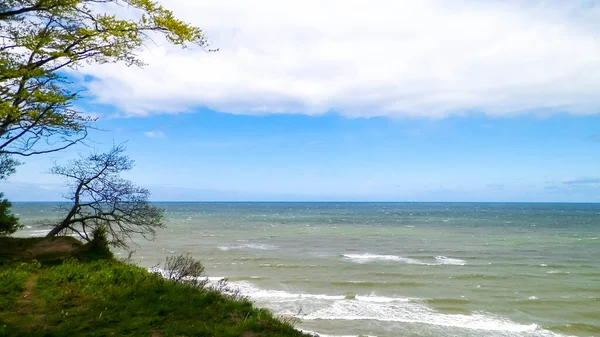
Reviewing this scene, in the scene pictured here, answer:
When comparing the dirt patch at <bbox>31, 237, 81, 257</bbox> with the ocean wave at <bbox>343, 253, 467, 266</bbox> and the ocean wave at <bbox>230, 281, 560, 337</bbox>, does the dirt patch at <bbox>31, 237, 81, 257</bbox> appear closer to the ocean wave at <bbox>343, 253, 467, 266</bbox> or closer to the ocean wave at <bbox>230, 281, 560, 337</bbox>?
the ocean wave at <bbox>230, 281, 560, 337</bbox>

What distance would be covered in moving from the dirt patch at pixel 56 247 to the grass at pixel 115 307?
154cm

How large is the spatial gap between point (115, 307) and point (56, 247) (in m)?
6.69

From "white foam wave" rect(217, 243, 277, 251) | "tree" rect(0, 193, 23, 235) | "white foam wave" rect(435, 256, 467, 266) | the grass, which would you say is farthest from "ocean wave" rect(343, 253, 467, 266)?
the grass

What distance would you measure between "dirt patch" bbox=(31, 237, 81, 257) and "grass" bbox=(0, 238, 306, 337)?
1.54 meters

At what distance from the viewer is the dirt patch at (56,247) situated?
13641 mm

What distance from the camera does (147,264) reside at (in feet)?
101

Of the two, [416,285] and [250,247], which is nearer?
[416,285]

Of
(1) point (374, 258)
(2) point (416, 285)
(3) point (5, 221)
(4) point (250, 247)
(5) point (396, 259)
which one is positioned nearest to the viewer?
(3) point (5, 221)

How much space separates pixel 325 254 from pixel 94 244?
84.2 ft

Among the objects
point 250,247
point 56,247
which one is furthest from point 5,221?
point 250,247

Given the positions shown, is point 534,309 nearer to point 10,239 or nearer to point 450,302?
point 450,302

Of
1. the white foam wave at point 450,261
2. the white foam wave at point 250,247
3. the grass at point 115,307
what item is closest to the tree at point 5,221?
the grass at point 115,307

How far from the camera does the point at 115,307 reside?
894 cm

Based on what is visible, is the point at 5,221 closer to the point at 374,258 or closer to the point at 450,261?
the point at 374,258
